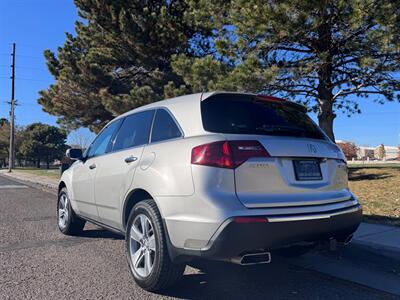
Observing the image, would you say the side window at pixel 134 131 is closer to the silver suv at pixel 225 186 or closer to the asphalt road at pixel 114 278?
the silver suv at pixel 225 186

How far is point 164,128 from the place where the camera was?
4.05m

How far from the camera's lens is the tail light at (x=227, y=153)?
3254mm

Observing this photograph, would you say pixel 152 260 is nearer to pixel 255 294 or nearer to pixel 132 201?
pixel 132 201

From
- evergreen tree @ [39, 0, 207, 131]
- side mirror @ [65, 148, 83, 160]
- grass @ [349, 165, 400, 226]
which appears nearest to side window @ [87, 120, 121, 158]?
side mirror @ [65, 148, 83, 160]

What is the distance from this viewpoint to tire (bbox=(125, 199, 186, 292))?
11.6 ft

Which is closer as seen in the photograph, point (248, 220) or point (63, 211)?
point (248, 220)

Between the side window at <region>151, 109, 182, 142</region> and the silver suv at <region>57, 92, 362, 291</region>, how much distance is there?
0.01 metres

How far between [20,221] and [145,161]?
4941 mm

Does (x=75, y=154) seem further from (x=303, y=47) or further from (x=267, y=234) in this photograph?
(x=303, y=47)

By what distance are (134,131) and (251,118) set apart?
5.09 feet

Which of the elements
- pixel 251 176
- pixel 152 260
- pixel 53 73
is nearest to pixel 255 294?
pixel 152 260

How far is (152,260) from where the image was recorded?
3785 mm

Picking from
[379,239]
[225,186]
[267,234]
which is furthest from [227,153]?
[379,239]

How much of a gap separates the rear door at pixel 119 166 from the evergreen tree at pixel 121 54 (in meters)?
10.9
